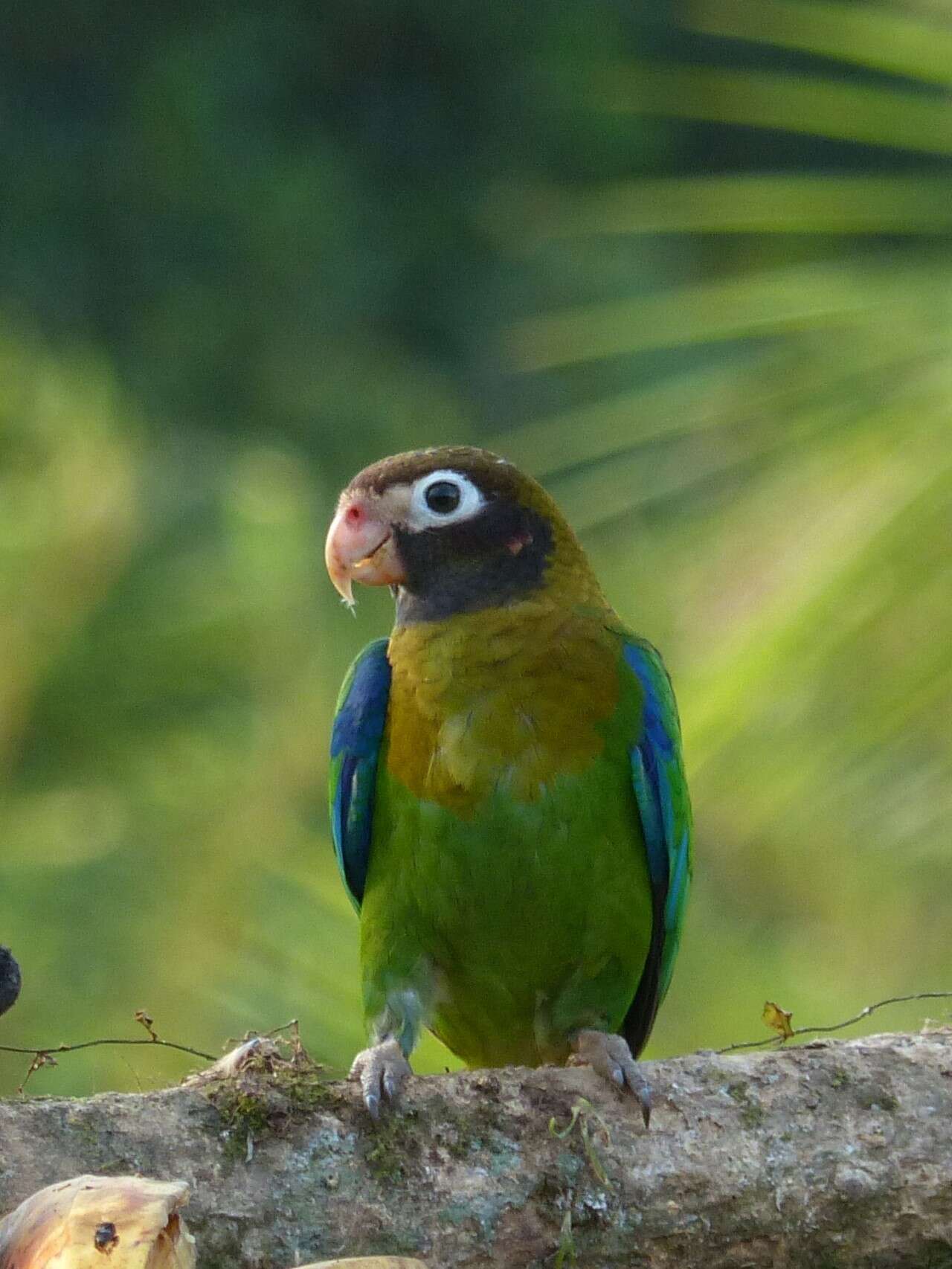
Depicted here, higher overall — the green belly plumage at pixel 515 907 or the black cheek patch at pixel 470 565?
the black cheek patch at pixel 470 565

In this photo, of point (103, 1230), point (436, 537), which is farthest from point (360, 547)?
point (103, 1230)

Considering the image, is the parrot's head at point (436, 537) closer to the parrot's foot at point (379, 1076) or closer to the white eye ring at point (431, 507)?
the white eye ring at point (431, 507)

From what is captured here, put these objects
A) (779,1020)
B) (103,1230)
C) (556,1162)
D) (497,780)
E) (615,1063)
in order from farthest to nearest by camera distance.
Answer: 1. (497,780)
2. (779,1020)
3. (615,1063)
4. (556,1162)
5. (103,1230)

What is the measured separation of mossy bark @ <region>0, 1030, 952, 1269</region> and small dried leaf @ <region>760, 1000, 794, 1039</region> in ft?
0.53

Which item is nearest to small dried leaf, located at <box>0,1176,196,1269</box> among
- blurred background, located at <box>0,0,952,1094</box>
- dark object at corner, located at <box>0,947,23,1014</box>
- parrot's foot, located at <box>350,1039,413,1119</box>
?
dark object at corner, located at <box>0,947,23,1014</box>

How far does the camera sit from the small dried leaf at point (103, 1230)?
1.49 m

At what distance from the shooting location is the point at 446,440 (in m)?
10.4

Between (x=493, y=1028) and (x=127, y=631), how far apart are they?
6.75ft

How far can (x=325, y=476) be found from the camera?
11164 mm

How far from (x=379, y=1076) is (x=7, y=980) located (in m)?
0.51

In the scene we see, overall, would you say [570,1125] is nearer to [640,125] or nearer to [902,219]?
[902,219]

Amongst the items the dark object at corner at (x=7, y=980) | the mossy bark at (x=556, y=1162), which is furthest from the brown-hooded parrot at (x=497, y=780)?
the dark object at corner at (x=7, y=980)

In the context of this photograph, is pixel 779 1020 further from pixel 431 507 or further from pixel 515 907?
pixel 431 507

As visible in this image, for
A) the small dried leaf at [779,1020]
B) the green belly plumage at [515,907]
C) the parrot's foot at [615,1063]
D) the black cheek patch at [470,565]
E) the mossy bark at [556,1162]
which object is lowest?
the mossy bark at [556,1162]
